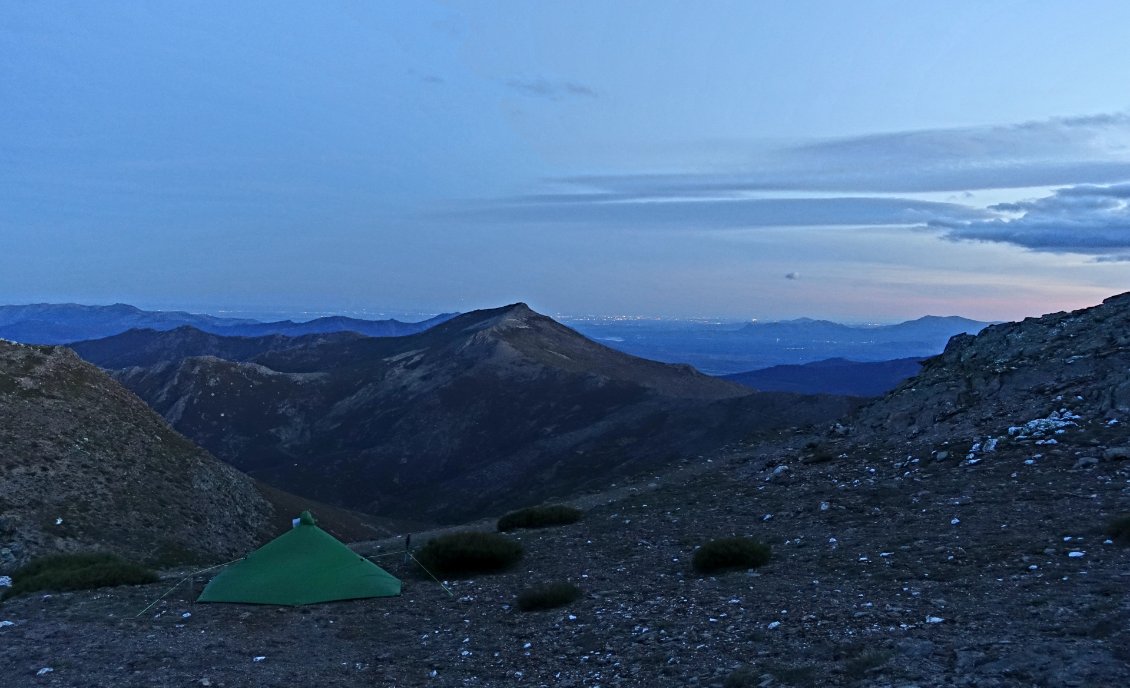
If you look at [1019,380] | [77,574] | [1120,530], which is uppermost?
[1019,380]

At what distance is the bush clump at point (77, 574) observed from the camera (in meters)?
16.3

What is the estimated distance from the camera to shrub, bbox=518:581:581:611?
43.1 ft

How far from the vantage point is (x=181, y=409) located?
127188mm

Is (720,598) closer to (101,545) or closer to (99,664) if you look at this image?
(99,664)

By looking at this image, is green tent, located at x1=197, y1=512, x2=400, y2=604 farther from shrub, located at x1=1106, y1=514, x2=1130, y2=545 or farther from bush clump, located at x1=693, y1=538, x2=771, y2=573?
shrub, located at x1=1106, y1=514, x2=1130, y2=545

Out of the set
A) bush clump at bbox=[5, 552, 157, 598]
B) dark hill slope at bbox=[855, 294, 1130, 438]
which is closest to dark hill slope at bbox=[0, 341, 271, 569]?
bush clump at bbox=[5, 552, 157, 598]

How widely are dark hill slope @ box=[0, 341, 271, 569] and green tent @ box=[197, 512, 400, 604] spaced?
2210 centimetres

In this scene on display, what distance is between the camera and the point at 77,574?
16.6 m

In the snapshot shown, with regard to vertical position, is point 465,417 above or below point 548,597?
below

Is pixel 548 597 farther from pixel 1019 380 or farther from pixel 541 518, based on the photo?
pixel 1019 380

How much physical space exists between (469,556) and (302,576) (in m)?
3.51

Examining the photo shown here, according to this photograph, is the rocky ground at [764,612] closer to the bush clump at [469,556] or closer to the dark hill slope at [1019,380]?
the bush clump at [469,556]

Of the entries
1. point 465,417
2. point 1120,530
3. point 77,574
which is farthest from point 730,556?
point 465,417

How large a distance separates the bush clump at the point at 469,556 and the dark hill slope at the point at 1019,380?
512 inches
